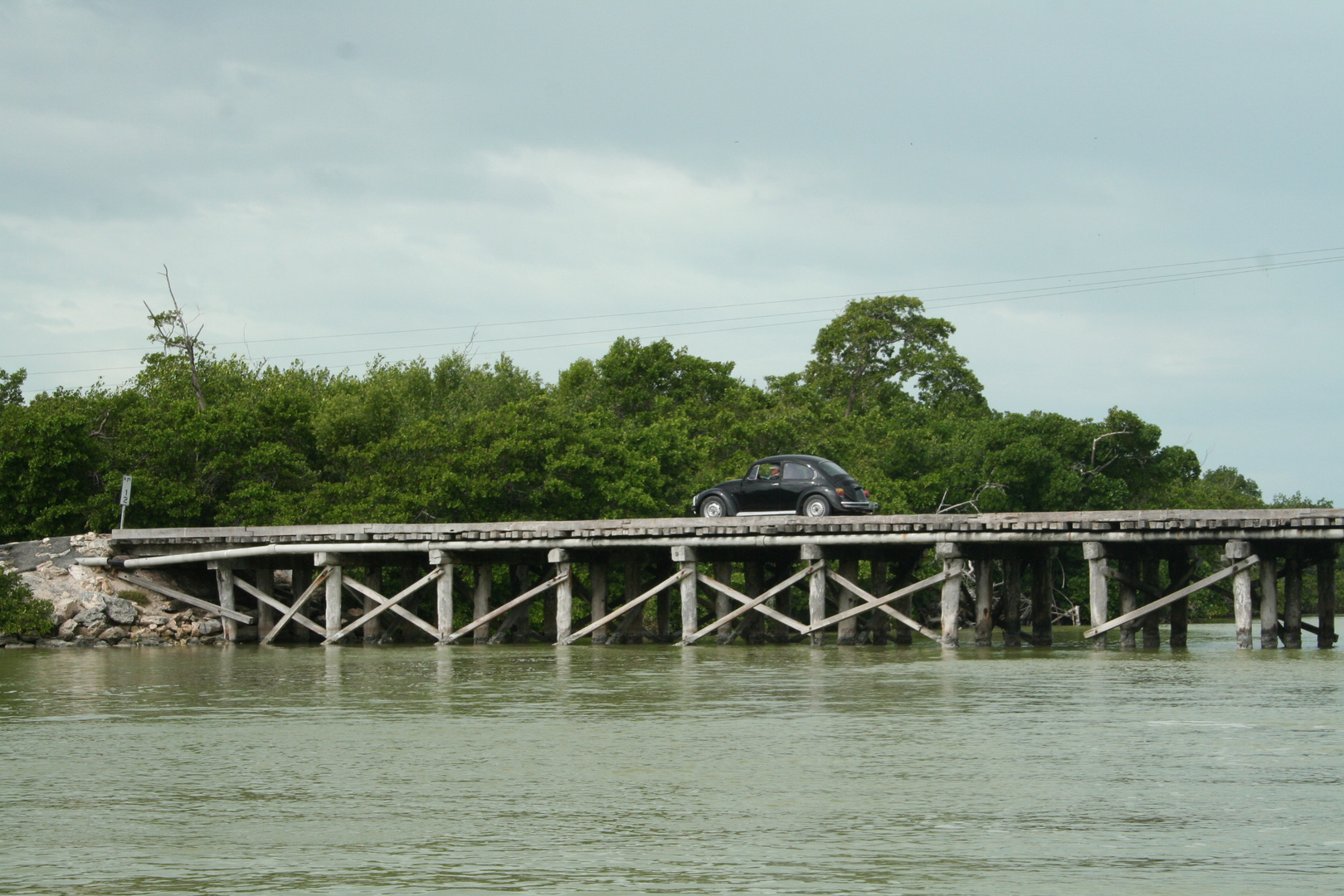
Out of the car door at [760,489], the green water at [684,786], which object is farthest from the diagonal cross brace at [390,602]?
the green water at [684,786]

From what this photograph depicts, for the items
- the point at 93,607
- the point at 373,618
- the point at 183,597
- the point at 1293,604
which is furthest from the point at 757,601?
the point at 93,607

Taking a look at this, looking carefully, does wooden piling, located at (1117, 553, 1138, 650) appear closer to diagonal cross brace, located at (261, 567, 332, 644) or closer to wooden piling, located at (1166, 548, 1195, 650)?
wooden piling, located at (1166, 548, 1195, 650)

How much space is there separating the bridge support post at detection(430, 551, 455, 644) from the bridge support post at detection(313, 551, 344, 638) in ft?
7.27

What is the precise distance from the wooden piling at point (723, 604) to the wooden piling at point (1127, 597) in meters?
7.86

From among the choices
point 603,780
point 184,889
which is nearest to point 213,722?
point 603,780

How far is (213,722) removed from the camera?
15227 millimetres

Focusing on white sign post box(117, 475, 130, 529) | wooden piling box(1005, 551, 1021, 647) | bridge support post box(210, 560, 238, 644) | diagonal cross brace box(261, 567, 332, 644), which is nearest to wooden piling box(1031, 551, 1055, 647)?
wooden piling box(1005, 551, 1021, 647)

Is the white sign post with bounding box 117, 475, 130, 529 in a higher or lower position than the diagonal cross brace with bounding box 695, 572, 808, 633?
higher

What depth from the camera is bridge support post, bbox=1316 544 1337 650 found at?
2723 cm

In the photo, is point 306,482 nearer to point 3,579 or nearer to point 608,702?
point 3,579

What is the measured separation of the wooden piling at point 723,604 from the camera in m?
30.8

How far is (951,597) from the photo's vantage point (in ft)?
90.2

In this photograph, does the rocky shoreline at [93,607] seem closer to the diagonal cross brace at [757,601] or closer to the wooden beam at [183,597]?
the wooden beam at [183,597]

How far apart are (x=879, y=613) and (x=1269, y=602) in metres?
8.06
